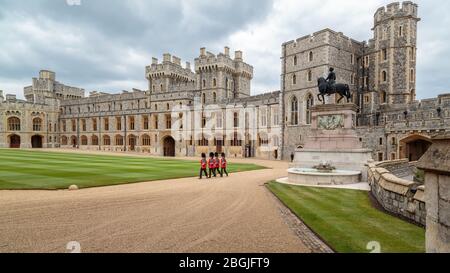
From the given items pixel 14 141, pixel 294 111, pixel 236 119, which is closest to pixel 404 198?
pixel 294 111

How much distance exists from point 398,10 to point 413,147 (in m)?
17.9

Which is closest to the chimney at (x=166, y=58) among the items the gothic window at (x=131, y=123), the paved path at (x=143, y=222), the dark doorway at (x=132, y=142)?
the gothic window at (x=131, y=123)

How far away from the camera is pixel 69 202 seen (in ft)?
28.4

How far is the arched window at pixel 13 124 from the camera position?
192 feet

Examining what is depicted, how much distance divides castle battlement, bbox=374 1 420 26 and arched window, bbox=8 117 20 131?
2819 inches

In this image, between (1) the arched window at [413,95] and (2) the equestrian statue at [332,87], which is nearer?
(2) the equestrian statue at [332,87]

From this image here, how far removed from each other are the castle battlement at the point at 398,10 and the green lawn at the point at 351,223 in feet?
107

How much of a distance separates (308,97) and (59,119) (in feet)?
201

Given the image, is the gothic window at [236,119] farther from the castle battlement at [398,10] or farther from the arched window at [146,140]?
the castle battlement at [398,10]

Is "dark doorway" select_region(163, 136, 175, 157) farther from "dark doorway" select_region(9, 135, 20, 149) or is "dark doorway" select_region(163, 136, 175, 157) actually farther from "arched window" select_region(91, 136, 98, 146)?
"dark doorway" select_region(9, 135, 20, 149)

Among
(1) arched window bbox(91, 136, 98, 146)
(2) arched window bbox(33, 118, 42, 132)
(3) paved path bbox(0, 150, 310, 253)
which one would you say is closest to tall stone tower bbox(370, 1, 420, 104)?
(3) paved path bbox(0, 150, 310, 253)

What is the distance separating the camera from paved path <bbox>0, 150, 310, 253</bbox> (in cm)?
521
